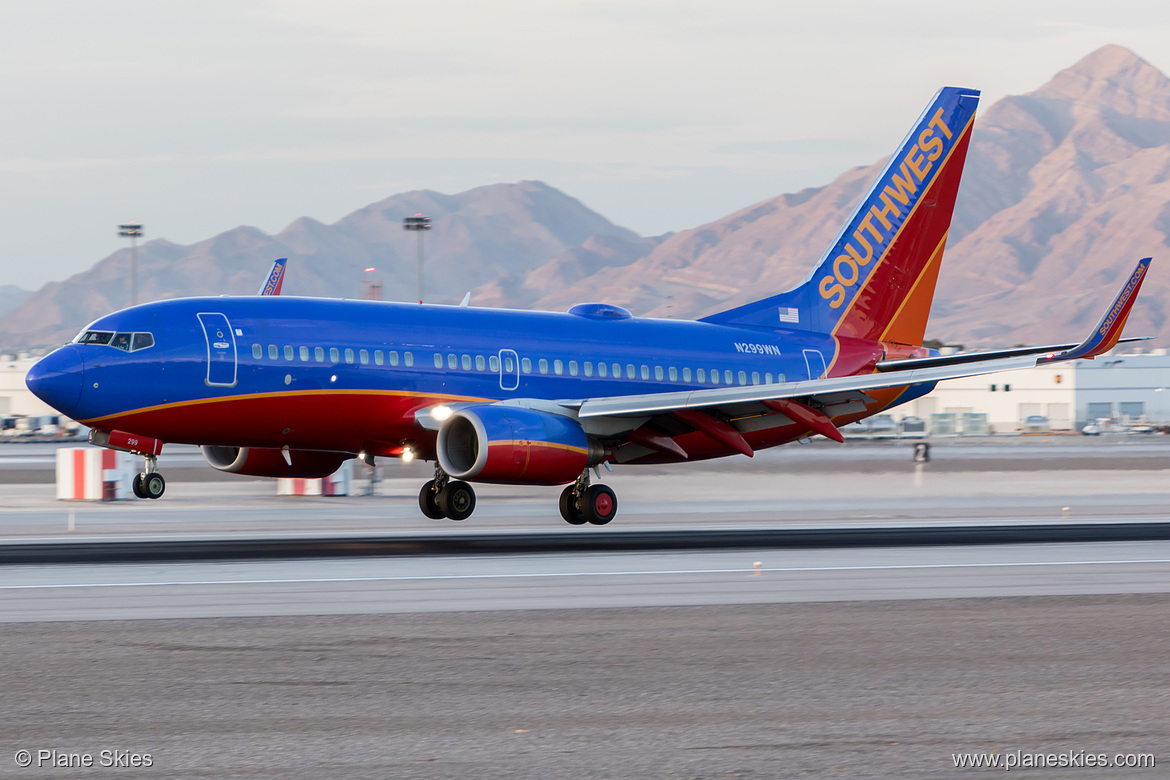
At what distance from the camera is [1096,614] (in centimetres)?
1634

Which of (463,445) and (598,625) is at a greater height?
(463,445)

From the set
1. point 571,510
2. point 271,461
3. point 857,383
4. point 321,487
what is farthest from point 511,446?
point 321,487

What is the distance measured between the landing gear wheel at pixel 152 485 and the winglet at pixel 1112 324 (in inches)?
773

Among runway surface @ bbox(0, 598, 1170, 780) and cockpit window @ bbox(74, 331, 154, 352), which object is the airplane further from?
runway surface @ bbox(0, 598, 1170, 780)

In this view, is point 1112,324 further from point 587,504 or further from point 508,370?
point 508,370

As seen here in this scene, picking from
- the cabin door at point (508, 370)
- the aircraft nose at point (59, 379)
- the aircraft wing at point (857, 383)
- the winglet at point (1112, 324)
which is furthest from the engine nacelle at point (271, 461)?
the winglet at point (1112, 324)

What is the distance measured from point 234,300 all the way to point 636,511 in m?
12.3

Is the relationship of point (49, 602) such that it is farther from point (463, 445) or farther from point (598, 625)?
point (463, 445)

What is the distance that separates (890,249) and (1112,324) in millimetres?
10353

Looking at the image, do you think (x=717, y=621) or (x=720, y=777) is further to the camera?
(x=717, y=621)

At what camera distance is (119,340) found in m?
28.0

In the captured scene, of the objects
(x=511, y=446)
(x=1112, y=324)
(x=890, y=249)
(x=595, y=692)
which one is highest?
(x=890, y=249)

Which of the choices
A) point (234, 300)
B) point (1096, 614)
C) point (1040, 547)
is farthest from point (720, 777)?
point (234, 300)

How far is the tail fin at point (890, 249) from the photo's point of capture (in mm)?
38562
